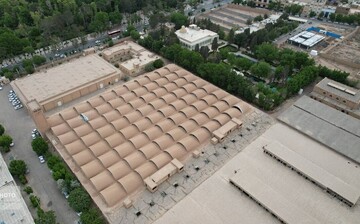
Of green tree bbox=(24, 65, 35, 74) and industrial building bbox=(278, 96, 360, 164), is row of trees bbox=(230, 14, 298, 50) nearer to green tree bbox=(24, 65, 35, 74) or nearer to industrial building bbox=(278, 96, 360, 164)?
industrial building bbox=(278, 96, 360, 164)

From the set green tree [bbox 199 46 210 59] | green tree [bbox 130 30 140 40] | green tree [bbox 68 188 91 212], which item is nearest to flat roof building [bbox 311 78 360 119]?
green tree [bbox 199 46 210 59]

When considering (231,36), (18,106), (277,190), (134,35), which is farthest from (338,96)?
(18,106)

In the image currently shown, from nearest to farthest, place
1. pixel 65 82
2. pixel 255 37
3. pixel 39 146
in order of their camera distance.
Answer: pixel 39 146, pixel 65 82, pixel 255 37

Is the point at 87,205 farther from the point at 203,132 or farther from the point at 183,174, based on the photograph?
the point at 203,132

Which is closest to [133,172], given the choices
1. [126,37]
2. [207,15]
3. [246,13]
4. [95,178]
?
[95,178]

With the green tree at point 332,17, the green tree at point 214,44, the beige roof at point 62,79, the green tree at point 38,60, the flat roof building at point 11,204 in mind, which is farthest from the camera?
the green tree at point 332,17

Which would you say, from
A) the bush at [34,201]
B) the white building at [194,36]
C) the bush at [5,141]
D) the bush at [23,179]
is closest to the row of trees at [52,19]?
the white building at [194,36]

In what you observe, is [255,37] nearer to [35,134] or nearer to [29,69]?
[35,134]

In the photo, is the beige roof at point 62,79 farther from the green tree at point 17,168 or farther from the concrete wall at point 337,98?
the concrete wall at point 337,98
